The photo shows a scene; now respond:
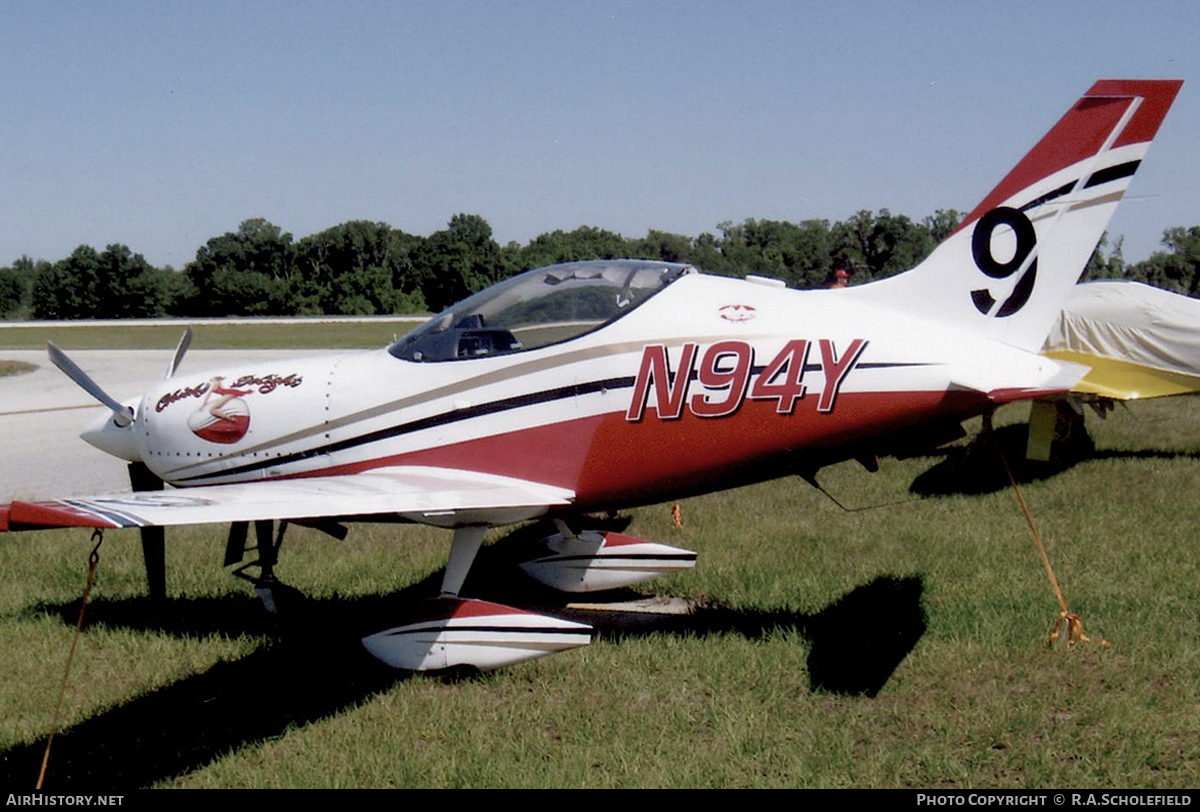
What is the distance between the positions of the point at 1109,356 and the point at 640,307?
973cm

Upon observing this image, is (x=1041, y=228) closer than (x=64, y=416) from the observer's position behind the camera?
Yes

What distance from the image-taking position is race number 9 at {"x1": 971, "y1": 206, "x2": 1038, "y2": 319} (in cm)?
538

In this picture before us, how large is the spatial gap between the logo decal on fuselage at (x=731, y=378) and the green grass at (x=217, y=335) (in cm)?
3208

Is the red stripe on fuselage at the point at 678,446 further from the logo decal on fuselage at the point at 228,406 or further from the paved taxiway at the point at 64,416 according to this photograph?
the paved taxiway at the point at 64,416

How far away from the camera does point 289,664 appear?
607 cm

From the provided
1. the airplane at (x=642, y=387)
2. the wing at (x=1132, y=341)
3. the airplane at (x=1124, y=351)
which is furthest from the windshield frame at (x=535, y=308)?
the wing at (x=1132, y=341)

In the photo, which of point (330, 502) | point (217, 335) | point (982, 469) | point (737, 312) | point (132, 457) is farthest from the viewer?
point (217, 335)

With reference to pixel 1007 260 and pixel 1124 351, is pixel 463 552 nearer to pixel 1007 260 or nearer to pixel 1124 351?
pixel 1007 260

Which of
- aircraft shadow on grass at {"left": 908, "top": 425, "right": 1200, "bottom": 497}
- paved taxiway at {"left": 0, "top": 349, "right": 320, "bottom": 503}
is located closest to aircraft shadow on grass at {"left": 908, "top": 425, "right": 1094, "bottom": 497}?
aircraft shadow on grass at {"left": 908, "top": 425, "right": 1200, "bottom": 497}

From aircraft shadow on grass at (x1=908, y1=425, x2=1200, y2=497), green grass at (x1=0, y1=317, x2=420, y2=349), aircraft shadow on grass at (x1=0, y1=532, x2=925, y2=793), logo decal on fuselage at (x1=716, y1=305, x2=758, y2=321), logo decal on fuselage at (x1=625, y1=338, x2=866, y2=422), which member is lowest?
aircraft shadow on grass at (x1=0, y1=532, x2=925, y2=793)

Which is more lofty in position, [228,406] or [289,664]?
[228,406]

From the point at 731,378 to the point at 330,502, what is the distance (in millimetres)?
2281

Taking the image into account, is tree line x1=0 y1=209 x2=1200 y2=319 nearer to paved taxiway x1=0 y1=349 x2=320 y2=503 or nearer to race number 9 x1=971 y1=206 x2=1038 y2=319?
paved taxiway x1=0 y1=349 x2=320 y2=503

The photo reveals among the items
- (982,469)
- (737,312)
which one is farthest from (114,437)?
(982,469)
